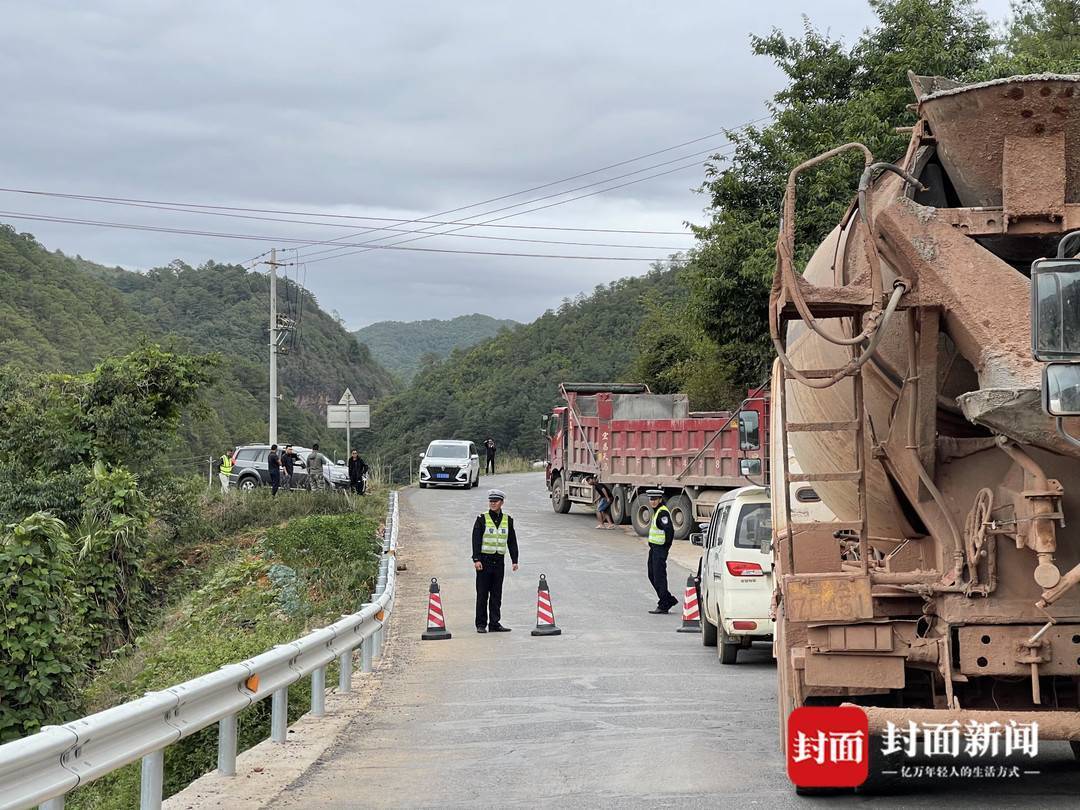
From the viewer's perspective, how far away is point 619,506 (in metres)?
32.8

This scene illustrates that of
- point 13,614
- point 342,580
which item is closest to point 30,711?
point 13,614

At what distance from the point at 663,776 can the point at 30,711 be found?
38.8 ft

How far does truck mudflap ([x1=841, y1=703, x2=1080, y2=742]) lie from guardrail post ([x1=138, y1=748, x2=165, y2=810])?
11.3 ft

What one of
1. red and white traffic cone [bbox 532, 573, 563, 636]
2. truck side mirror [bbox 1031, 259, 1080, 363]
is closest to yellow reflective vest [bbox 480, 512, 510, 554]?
red and white traffic cone [bbox 532, 573, 563, 636]

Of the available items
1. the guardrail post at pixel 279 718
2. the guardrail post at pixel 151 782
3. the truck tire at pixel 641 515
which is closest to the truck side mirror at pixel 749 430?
the guardrail post at pixel 279 718

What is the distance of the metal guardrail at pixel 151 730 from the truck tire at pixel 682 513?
18498mm

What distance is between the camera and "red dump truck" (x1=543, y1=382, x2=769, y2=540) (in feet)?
90.6

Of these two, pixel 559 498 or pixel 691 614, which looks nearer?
pixel 691 614

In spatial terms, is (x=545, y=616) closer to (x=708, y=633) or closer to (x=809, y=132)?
(x=708, y=633)

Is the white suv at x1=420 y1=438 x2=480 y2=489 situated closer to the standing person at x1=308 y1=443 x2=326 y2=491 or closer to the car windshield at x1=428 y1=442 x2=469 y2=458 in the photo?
the car windshield at x1=428 y1=442 x2=469 y2=458

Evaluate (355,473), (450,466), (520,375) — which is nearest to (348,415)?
(355,473)

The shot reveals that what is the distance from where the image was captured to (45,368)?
207 feet

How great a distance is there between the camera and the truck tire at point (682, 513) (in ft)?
94.0

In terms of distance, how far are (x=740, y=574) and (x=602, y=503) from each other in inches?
780
